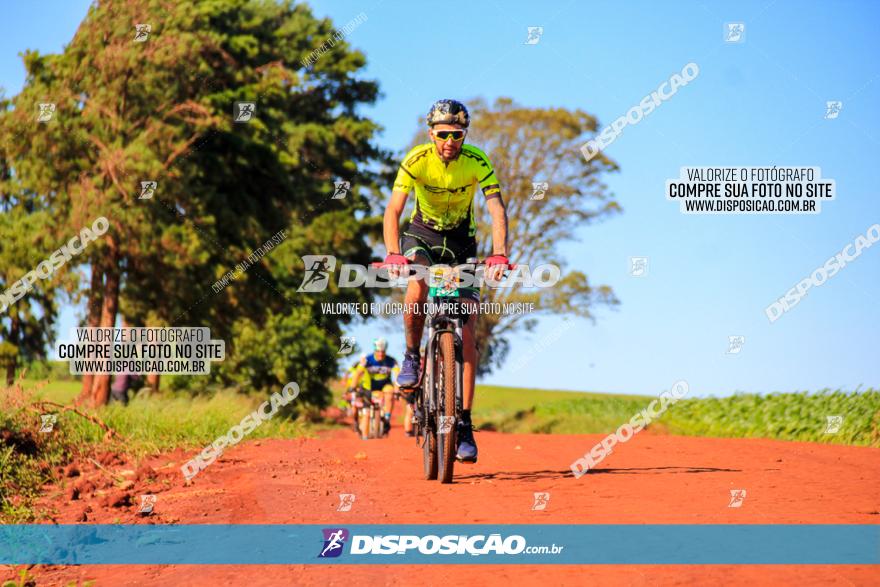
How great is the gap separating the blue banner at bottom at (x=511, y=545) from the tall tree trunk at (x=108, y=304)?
53.2ft

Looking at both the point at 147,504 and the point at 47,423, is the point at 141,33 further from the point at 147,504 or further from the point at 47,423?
the point at 147,504

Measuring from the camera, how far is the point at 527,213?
33531 millimetres

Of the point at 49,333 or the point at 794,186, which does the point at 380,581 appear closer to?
the point at 794,186

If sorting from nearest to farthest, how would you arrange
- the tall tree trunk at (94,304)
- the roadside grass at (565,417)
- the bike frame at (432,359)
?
the bike frame at (432,359)
the tall tree trunk at (94,304)
the roadside grass at (565,417)

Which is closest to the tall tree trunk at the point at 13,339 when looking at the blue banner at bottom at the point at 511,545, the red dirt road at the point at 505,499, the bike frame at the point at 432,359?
the red dirt road at the point at 505,499

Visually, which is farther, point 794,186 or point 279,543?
point 794,186

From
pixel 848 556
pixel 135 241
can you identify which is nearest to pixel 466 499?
pixel 848 556

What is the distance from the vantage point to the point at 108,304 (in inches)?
915

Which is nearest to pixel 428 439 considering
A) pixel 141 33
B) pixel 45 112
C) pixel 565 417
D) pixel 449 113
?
pixel 449 113

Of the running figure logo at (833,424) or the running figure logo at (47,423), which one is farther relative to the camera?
the running figure logo at (833,424)

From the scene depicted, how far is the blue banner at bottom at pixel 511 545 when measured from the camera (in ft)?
19.2

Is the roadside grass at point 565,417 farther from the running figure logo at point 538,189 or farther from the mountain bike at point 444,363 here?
the mountain bike at point 444,363

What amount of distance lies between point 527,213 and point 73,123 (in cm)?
1600

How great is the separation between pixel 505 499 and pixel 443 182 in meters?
2.68
